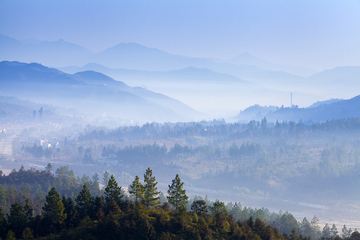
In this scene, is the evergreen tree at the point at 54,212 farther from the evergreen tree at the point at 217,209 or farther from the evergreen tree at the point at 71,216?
the evergreen tree at the point at 217,209

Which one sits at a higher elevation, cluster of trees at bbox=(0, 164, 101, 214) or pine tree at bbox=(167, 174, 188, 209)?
pine tree at bbox=(167, 174, 188, 209)

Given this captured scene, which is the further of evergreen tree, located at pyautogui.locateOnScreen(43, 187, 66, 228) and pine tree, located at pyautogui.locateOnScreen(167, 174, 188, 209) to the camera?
pine tree, located at pyautogui.locateOnScreen(167, 174, 188, 209)

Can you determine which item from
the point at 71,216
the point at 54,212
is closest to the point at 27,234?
the point at 54,212

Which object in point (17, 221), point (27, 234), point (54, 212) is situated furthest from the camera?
point (54, 212)

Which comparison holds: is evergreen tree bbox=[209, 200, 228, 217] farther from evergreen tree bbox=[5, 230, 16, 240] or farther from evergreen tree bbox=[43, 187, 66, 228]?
evergreen tree bbox=[5, 230, 16, 240]

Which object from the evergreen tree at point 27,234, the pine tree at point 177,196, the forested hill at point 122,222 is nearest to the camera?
the forested hill at point 122,222

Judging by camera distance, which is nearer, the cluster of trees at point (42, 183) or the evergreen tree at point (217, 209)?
the evergreen tree at point (217, 209)

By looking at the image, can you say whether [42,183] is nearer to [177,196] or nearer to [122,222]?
[177,196]

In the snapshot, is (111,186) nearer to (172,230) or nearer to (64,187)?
(172,230)

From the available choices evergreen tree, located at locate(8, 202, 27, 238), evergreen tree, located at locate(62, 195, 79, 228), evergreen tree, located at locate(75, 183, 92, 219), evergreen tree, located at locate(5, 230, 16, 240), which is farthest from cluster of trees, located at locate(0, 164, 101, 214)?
evergreen tree, located at locate(5, 230, 16, 240)

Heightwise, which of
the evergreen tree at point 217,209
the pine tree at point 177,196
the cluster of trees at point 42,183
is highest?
the pine tree at point 177,196

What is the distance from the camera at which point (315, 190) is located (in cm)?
19462

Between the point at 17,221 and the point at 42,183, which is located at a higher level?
the point at 17,221

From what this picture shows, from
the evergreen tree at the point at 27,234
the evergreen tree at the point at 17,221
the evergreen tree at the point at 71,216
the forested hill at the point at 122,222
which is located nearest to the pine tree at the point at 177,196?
the forested hill at the point at 122,222
